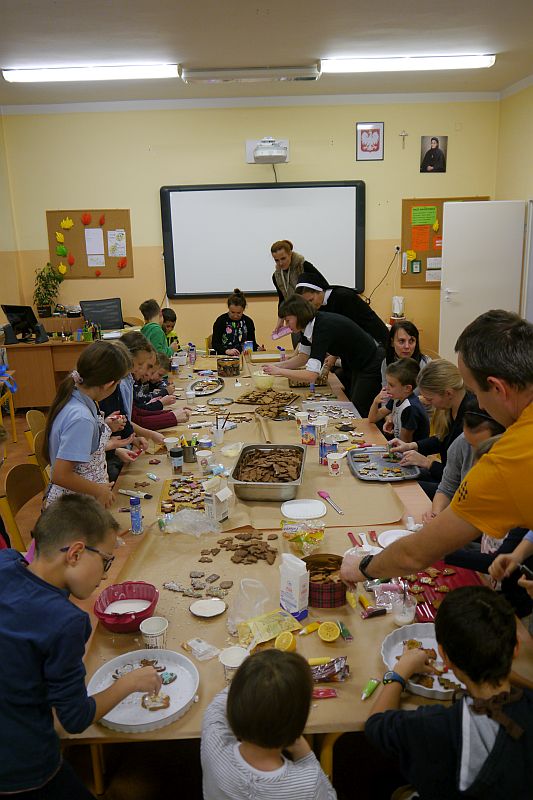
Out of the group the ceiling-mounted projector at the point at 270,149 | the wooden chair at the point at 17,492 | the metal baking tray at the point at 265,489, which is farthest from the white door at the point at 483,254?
the wooden chair at the point at 17,492

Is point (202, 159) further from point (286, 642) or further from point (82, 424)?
point (286, 642)

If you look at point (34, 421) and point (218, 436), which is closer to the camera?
point (218, 436)

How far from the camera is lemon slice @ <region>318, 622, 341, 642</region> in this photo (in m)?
1.97

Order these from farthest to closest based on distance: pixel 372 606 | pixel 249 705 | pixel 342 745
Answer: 1. pixel 342 745
2. pixel 372 606
3. pixel 249 705

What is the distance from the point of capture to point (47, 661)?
1557 millimetres

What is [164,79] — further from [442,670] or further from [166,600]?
[442,670]

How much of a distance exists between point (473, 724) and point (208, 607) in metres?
0.96

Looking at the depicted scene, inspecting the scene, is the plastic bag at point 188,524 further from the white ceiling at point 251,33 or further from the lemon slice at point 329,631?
the white ceiling at point 251,33

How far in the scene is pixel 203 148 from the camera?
26.1ft

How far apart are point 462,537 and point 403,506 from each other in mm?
1097

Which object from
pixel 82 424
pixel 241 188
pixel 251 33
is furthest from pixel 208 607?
pixel 241 188

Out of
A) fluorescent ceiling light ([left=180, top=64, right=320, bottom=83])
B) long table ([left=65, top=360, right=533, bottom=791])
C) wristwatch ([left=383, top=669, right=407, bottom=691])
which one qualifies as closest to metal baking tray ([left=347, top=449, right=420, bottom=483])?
long table ([left=65, top=360, right=533, bottom=791])

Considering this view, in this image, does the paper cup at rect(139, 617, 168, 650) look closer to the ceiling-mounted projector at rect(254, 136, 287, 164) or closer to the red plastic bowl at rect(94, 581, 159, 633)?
the red plastic bowl at rect(94, 581, 159, 633)

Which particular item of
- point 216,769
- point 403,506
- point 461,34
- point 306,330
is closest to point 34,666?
point 216,769
